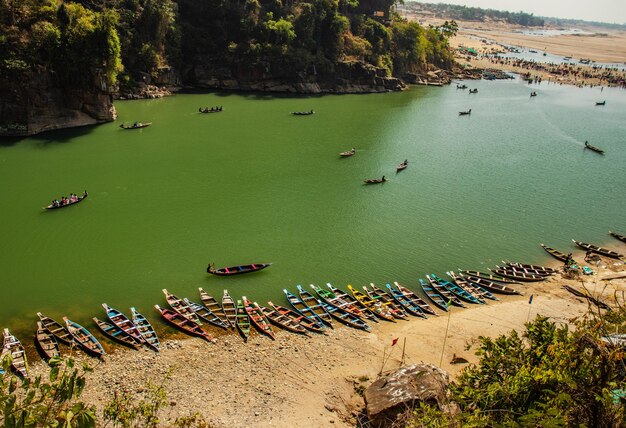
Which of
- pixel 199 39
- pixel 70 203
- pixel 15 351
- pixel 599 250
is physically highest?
pixel 199 39

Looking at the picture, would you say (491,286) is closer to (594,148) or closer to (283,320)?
(283,320)

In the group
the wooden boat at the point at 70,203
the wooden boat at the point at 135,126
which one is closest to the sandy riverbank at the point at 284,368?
the wooden boat at the point at 70,203

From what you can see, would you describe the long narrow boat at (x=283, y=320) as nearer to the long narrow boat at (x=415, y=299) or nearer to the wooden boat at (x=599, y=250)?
the long narrow boat at (x=415, y=299)

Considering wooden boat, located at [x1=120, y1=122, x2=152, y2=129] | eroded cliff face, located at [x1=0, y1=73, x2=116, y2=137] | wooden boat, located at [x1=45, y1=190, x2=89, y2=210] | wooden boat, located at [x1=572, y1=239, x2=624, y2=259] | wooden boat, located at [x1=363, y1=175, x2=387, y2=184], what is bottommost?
wooden boat, located at [x1=572, y1=239, x2=624, y2=259]

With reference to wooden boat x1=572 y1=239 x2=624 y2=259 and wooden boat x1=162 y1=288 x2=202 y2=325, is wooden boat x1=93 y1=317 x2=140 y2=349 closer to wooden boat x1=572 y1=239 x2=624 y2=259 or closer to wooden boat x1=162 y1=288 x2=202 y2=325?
wooden boat x1=162 y1=288 x2=202 y2=325

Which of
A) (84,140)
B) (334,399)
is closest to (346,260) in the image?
(334,399)

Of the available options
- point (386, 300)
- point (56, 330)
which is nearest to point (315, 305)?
point (386, 300)

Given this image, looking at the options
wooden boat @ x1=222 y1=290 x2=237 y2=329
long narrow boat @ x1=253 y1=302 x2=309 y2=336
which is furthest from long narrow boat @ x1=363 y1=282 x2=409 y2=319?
wooden boat @ x1=222 y1=290 x2=237 y2=329
